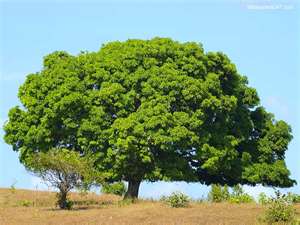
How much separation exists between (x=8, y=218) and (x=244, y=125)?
2024cm

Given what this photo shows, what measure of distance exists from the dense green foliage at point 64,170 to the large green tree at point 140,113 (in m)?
3.47

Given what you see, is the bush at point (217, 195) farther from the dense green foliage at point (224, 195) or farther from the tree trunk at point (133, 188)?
the tree trunk at point (133, 188)

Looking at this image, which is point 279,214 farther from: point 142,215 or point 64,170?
point 64,170

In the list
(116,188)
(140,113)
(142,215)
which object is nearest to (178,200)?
(142,215)

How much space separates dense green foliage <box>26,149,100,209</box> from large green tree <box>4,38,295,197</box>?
3473 mm

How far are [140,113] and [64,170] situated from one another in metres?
6.39

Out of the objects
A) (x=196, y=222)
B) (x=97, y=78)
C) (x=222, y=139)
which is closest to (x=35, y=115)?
(x=97, y=78)

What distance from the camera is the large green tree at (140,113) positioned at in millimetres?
38844

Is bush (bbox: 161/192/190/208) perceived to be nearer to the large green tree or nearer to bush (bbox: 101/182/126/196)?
the large green tree

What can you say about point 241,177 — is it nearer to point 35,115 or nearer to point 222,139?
point 222,139

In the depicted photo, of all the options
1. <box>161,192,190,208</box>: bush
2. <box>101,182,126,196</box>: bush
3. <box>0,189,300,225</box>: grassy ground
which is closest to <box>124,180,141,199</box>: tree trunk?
<box>101,182,126,196</box>: bush

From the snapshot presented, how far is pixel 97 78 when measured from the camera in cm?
4100

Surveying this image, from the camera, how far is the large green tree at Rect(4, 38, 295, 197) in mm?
38844

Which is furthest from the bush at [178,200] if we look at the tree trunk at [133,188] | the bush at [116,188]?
the bush at [116,188]
